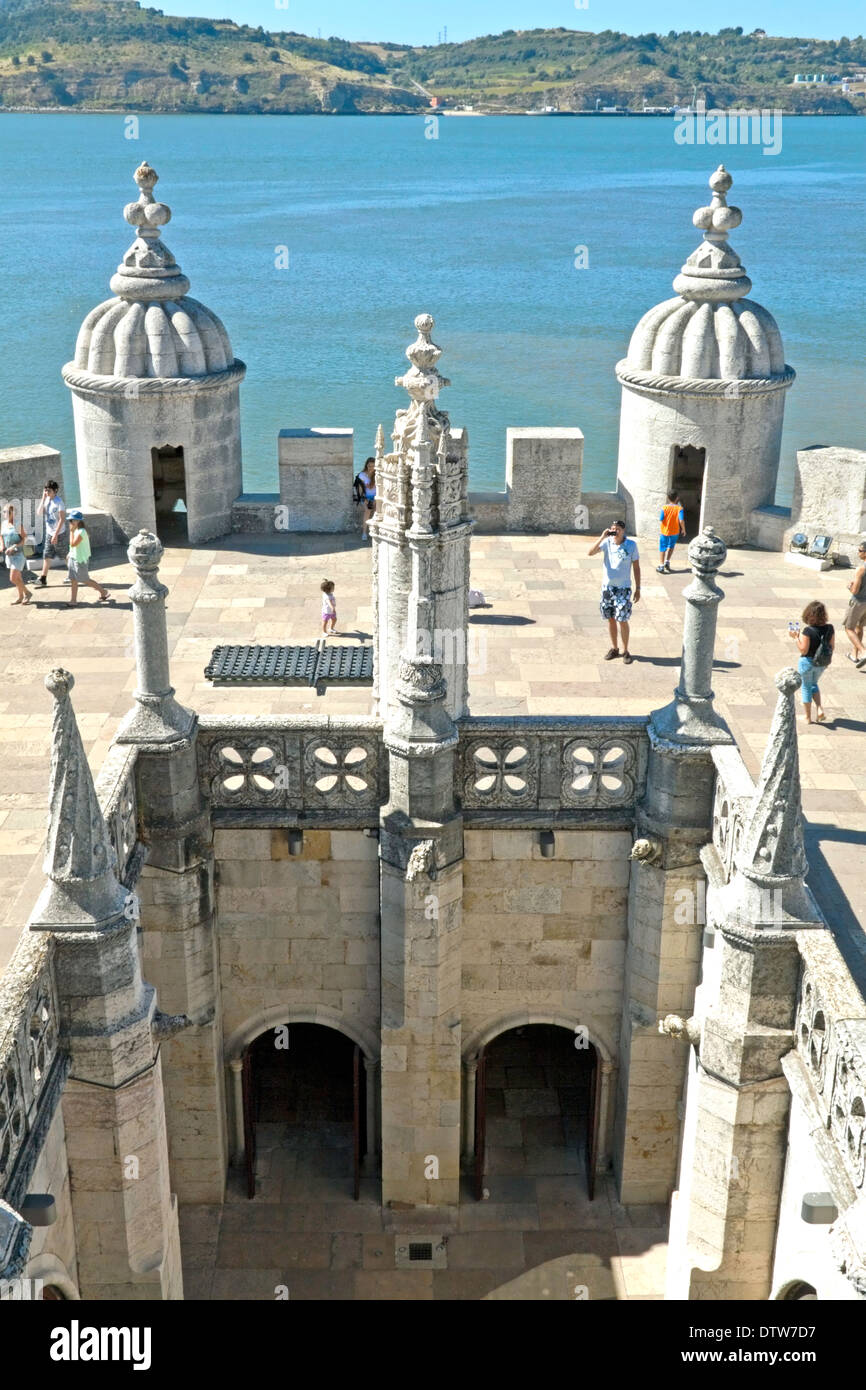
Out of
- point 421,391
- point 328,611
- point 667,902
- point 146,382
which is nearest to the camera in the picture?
point 421,391

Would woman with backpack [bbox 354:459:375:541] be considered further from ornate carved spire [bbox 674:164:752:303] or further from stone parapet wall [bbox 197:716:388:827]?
stone parapet wall [bbox 197:716:388:827]

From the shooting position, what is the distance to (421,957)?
548 inches

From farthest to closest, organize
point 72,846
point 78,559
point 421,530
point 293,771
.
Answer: point 78,559
point 293,771
point 421,530
point 72,846

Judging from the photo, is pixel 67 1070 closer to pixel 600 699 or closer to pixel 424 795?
pixel 424 795

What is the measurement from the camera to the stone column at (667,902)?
41.9ft

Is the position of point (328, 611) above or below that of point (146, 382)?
below

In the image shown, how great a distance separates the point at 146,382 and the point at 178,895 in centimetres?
931

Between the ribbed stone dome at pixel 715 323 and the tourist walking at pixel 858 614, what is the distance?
177 inches

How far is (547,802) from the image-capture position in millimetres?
13648

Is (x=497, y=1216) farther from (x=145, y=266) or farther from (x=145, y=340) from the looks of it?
(x=145, y=266)

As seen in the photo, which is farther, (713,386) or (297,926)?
(713,386)

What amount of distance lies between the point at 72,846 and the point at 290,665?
6571mm

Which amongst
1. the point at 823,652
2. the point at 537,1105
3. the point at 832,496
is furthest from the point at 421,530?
the point at 832,496

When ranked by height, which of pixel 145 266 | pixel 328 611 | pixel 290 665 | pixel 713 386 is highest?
pixel 145 266
